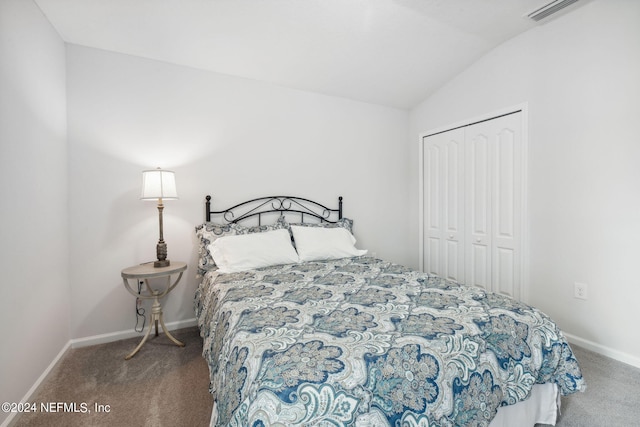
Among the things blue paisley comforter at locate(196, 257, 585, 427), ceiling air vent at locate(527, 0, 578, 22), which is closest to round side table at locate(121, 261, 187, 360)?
blue paisley comforter at locate(196, 257, 585, 427)

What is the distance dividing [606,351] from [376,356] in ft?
7.64

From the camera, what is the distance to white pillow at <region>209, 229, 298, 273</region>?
2.39m

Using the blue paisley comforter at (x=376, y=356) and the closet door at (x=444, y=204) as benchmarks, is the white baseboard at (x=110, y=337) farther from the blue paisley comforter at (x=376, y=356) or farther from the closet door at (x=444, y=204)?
the closet door at (x=444, y=204)

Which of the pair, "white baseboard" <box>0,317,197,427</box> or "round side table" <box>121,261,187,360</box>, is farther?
"round side table" <box>121,261,187,360</box>

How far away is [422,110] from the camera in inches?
150

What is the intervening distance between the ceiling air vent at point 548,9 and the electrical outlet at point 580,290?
7.01 ft

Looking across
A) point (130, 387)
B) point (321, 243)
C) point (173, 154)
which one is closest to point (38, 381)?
point (130, 387)

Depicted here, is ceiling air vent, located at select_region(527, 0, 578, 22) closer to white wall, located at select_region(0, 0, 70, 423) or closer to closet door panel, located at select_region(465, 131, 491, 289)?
closet door panel, located at select_region(465, 131, 491, 289)

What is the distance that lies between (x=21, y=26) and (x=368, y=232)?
11.1 ft

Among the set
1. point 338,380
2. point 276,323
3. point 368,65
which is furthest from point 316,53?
point 338,380

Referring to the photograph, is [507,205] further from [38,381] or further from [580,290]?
[38,381]

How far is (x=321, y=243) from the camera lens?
2822 mm

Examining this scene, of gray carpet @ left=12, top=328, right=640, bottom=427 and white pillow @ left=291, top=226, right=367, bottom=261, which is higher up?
white pillow @ left=291, top=226, right=367, bottom=261

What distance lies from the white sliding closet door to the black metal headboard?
4.10 feet
